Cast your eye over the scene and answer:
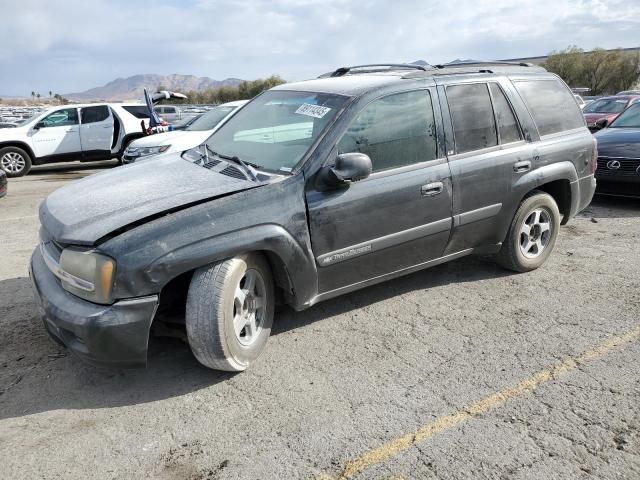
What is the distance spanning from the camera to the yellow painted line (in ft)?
8.23

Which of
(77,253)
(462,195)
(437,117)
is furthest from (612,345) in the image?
(77,253)

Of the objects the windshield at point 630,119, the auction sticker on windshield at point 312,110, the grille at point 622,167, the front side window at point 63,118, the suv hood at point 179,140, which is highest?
the front side window at point 63,118

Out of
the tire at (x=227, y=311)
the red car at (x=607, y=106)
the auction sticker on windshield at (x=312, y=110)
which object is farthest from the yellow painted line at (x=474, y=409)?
the red car at (x=607, y=106)

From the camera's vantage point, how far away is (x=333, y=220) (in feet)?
11.3

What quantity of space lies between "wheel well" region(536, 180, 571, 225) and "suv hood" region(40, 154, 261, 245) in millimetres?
3068

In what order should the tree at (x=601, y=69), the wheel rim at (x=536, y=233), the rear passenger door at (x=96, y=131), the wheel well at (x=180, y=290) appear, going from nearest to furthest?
the wheel well at (x=180, y=290) < the wheel rim at (x=536, y=233) < the rear passenger door at (x=96, y=131) < the tree at (x=601, y=69)

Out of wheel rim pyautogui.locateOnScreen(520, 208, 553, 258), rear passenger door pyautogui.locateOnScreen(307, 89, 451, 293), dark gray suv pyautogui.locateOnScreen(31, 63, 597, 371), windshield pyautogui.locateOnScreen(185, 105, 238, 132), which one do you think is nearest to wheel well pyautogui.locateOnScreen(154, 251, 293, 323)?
dark gray suv pyautogui.locateOnScreen(31, 63, 597, 371)

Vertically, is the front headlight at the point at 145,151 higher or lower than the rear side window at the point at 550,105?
lower

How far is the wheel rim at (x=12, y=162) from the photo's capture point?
11.9 meters

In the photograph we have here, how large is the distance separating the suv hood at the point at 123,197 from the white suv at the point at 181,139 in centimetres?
535

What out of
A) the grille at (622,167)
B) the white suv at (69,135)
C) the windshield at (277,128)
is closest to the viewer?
the windshield at (277,128)

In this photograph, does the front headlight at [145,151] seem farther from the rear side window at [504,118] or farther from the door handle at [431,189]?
the door handle at [431,189]

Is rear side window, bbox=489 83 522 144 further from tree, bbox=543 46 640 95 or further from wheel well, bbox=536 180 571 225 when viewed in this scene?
tree, bbox=543 46 640 95

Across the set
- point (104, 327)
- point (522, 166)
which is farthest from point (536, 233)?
point (104, 327)
